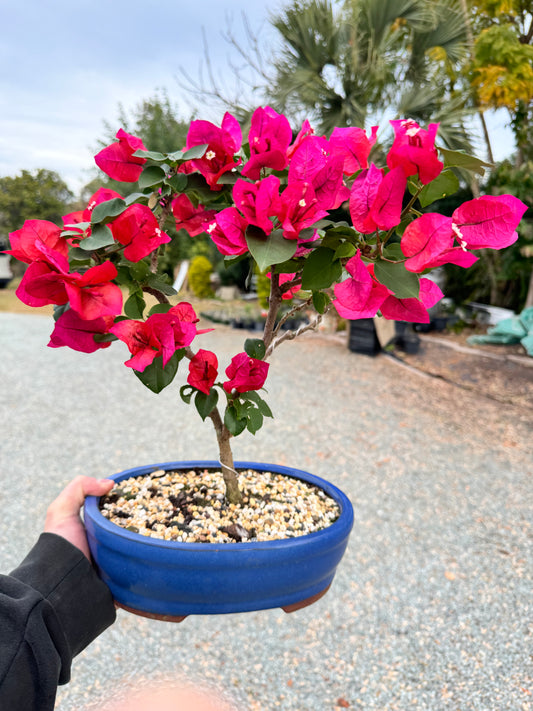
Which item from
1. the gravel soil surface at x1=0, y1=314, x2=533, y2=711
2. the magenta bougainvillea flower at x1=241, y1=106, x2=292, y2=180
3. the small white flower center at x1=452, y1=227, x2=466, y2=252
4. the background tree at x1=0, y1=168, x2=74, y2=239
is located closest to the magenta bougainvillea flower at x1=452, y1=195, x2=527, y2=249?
the small white flower center at x1=452, y1=227, x2=466, y2=252

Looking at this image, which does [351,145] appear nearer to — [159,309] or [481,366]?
[159,309]

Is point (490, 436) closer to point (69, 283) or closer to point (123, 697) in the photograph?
point (123, 697)

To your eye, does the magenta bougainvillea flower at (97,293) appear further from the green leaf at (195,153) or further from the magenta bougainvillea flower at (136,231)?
the green leaf at (195,153)

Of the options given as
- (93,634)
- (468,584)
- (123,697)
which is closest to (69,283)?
(93,634)

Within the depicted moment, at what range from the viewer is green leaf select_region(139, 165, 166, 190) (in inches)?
26.4

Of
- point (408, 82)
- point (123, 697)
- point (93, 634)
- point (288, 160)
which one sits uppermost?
point (408, 82)

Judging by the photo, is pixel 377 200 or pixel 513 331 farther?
pixel 513 331

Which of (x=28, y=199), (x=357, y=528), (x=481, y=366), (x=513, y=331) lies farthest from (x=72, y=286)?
(x=28, y=199)

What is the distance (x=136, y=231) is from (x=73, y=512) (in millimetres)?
500

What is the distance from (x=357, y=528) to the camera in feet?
7.89

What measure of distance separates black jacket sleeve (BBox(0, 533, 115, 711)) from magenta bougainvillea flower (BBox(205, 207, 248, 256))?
0.52 meters

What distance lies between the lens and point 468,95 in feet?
21.6

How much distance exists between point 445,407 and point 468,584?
224 cm

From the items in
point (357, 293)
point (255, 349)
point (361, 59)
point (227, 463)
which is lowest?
point (227, 463)
